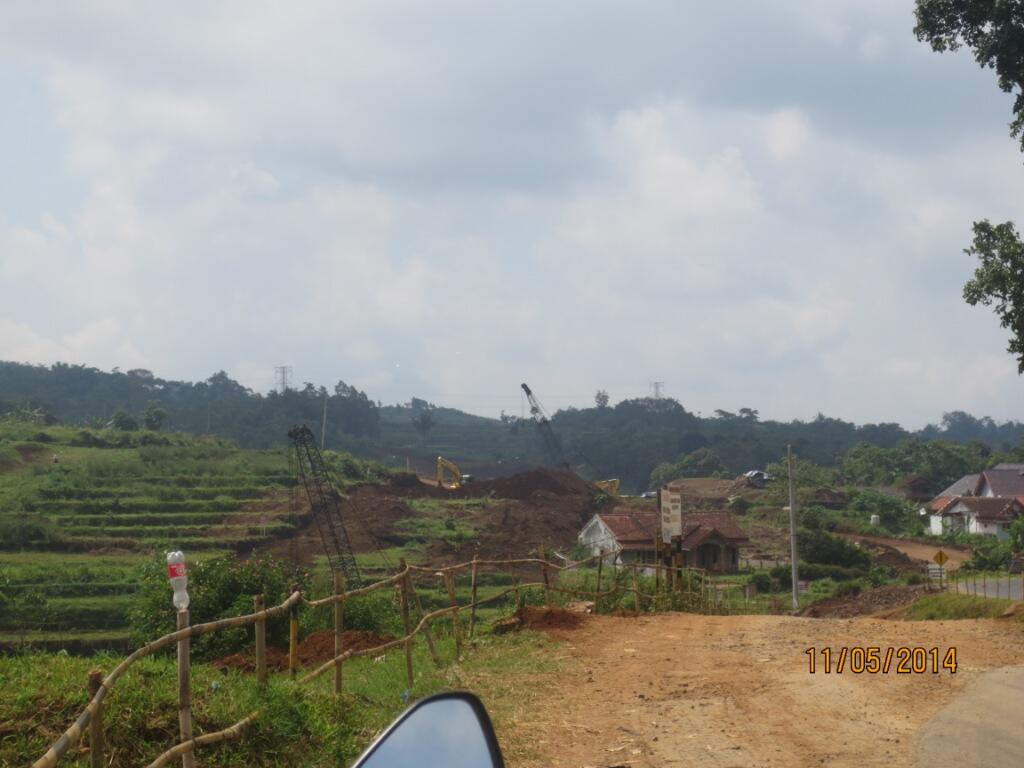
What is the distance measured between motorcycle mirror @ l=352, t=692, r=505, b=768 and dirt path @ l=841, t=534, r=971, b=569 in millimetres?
58848

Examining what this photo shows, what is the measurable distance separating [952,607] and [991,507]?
41.3 m

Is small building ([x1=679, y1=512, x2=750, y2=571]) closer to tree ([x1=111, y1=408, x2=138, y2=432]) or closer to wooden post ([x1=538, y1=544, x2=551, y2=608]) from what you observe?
wooden post ([x1=538, y1=544, x2=551, y2=608])

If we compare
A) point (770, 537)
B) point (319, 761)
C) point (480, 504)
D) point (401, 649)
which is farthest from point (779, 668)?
point (480, 504)

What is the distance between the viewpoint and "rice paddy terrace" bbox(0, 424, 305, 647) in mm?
43750

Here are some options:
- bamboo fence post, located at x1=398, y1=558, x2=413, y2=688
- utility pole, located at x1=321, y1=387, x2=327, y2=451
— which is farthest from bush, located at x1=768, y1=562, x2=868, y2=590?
utility pole, located at x1=321, y1=387, x2=327, y2=451

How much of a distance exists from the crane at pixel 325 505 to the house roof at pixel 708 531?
17308mm

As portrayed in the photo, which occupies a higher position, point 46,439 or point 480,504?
point 46,439

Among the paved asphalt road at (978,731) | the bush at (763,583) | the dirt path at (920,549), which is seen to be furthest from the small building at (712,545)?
the paved asphalt road at (978,731)

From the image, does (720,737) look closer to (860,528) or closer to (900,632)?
(900,632)

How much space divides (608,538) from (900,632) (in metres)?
44.4

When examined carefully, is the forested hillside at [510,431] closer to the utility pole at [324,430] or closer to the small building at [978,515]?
the utility pole at [324,430]

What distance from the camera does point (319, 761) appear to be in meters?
7.43

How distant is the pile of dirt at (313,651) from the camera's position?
1290 centimetres

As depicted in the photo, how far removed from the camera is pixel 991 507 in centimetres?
6856
